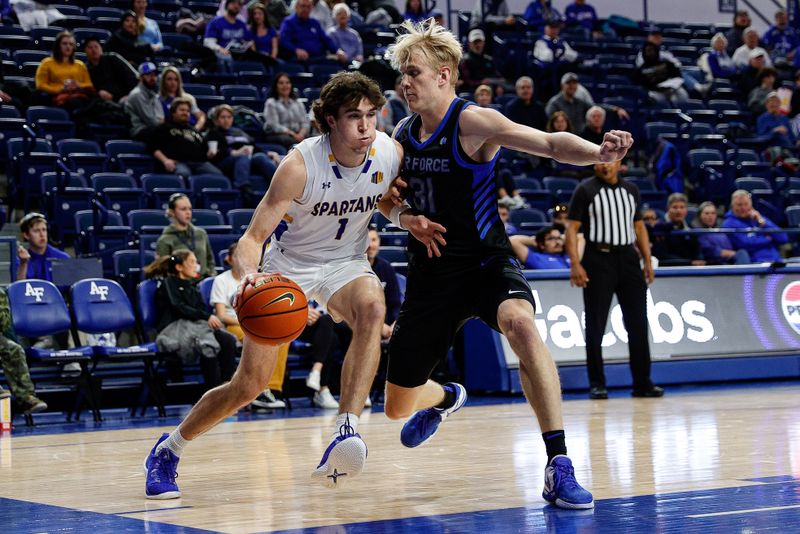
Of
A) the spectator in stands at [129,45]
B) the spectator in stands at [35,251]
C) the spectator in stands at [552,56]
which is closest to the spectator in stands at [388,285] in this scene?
the spectator in stands at [35,251]

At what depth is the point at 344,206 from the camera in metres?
5.26

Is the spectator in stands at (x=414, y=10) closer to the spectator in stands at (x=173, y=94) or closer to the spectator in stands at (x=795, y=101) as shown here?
the spectator in stands at (x=173, y=94)

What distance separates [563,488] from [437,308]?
41.3 inches

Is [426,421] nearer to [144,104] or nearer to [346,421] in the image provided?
[346,421]

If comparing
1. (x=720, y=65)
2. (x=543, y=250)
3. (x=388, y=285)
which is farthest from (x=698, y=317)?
(x=720, y=65)

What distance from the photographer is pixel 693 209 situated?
15938 millimetres

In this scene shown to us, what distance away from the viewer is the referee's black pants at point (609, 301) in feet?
33.8

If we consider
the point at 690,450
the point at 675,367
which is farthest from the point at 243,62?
the point at 690,450

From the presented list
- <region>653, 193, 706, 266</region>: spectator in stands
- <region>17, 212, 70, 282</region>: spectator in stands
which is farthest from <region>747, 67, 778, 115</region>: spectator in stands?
<region>17, 212, 70, 282</region>: spectator in stands

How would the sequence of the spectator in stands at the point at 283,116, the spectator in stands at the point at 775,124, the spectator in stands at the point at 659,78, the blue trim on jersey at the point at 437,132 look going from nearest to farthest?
the blue trim on jersey at the point at 437,132, the spectator in stands at the point at 283,116, the spectator in stands at the point at 775,124, the spectator in stands at the point at 659,78

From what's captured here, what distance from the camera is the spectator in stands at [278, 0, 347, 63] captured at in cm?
1673

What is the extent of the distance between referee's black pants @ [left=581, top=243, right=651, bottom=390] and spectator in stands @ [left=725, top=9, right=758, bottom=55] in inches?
507

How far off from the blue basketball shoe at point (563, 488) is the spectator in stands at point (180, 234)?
673 cm

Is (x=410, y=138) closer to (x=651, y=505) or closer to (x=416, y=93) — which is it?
(x=416, y=93)
